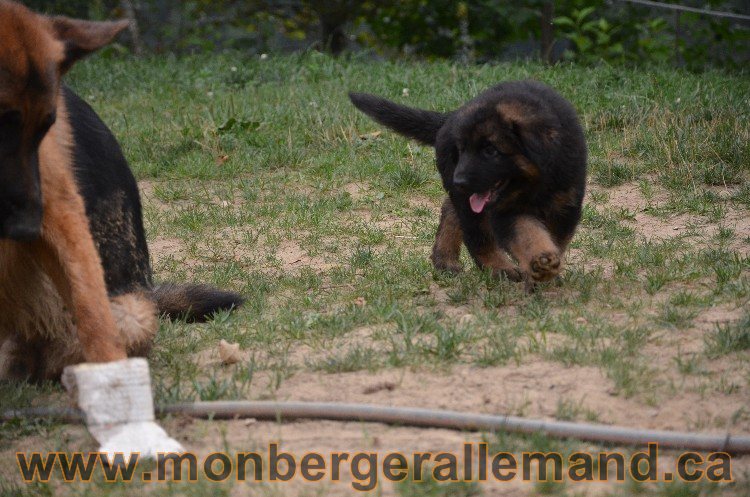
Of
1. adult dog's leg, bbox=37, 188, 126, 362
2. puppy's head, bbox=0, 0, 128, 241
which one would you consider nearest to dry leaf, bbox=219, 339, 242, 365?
adult dog's leg, bbox=37, 188, 126, 362

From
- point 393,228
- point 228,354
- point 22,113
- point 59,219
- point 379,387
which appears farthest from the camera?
point 393,228

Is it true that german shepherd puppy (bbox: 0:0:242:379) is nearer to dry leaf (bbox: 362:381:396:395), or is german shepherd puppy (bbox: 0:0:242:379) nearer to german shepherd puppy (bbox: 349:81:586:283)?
dry leaf (bbox: 362:381:396:395)

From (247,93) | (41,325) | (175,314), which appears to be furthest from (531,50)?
(41,325)

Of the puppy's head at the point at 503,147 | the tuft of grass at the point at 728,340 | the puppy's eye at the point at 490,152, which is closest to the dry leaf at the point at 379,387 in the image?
the tuft of grass at the point at 728,340

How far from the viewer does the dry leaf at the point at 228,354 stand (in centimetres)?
445

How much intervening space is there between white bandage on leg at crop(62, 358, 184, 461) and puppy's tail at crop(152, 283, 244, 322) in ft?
5.20

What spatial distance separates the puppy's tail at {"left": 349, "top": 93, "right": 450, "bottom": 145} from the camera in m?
6.32

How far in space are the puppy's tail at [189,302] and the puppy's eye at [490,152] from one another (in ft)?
5.33

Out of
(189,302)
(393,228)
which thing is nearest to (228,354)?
(189,302)

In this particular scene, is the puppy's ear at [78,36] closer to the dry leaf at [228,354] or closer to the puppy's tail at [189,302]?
the dry leaf at [228,354]

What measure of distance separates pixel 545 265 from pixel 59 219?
2.55 m

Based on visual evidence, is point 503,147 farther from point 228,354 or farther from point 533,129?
point 228,354

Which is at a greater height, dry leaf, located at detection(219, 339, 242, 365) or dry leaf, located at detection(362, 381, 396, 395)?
dry leaf, located at detection(362, 381, 396, 395)

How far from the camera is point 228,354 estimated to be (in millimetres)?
4445
